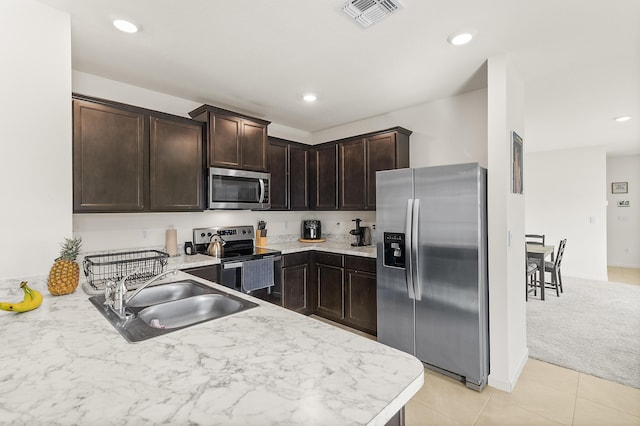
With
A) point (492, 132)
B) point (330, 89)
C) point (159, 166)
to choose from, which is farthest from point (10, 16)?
point (492, 132)

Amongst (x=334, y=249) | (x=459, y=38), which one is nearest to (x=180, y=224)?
(x=334, y=249)

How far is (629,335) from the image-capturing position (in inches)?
132

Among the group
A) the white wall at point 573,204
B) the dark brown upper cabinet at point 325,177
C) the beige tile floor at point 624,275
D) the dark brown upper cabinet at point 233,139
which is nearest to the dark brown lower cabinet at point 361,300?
the dark brown upper cabinet at point 325,177

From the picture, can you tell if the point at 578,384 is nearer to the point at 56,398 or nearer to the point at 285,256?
the point at 285,256

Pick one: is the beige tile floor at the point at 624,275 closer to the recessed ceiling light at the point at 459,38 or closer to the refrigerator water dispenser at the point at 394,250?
the refrigerator water dispenser at the point at 394,250

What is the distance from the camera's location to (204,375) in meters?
0.90

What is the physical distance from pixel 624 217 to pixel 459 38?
7.62 metres

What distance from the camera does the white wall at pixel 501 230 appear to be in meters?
2.37

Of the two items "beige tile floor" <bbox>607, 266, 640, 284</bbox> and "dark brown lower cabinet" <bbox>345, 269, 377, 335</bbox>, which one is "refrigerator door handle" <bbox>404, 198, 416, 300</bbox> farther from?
"beige tile floor" <bbox>607, 266, 640, 284</bbox>

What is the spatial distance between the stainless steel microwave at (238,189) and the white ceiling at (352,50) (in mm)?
846

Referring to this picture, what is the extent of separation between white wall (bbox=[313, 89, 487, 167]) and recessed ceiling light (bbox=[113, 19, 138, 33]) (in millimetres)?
2796

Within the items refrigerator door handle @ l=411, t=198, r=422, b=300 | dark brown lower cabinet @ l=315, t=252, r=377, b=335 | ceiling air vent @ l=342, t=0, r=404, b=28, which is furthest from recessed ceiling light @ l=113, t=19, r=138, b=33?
dark brown lower cabinet @ l=315, t=252, r=377, b=335

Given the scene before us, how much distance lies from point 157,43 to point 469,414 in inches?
137

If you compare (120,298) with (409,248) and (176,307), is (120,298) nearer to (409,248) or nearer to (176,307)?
(176,307)
